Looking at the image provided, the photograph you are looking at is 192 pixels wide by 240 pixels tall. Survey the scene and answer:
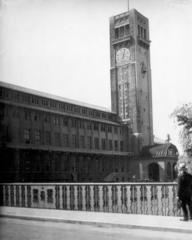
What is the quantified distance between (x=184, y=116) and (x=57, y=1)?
34.6 feet

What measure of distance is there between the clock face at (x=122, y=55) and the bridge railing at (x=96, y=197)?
206 feet

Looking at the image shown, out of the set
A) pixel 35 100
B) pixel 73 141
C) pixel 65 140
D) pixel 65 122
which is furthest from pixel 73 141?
pixel 35 100

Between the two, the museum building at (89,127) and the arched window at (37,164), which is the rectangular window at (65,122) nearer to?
the museum building at (89,127)

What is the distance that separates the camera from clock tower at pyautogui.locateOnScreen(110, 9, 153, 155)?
241ft

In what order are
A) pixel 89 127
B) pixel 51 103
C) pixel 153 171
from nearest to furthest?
pixel 51 103, pixel 89 127, pixel 153 171

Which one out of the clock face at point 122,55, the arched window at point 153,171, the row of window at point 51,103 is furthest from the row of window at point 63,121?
the clock face at point 122,55

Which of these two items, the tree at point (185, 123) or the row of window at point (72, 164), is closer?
the tree at point (185, 123)

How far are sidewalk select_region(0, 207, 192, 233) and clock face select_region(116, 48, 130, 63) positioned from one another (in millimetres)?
64529

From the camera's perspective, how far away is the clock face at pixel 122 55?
75812 mm

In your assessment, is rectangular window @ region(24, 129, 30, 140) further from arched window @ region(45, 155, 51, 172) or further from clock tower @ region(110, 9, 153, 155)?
clock tower @ region(110, 9, 153, 155)

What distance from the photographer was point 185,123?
20.0 metres

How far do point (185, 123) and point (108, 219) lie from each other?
1034 centimetres

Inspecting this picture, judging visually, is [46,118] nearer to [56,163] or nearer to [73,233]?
[56,163]

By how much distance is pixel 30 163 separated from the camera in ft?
158
